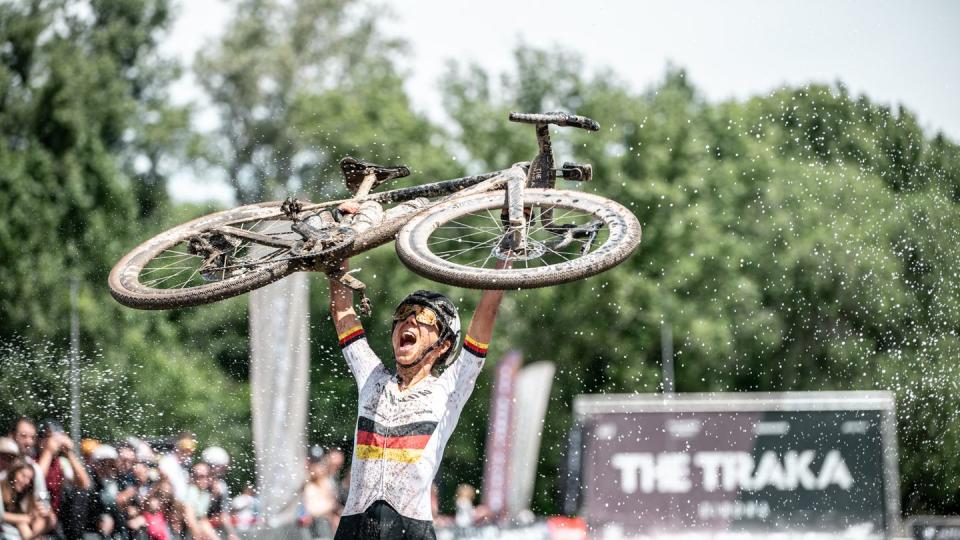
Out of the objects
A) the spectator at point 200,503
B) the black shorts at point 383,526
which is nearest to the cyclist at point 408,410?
the black shorts at point 383,526

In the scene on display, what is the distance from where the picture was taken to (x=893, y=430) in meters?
13.2

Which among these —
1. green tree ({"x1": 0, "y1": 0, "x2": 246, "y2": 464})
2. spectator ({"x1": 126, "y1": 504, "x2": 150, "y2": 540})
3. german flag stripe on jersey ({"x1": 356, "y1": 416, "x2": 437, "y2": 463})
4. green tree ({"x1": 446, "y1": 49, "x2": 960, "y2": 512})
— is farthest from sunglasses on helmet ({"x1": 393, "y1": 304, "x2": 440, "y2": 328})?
green tree ({"x1": 446, "y1": 49, "x2": 960, "y2": 512})

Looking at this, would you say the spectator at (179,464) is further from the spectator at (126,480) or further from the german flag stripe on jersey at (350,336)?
the german flag stripe on jersey at (350,336)

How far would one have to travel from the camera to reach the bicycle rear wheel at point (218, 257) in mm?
5586

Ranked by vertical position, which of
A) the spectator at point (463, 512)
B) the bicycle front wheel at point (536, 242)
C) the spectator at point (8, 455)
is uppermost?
the bicycle front wheel at point (536, 242)

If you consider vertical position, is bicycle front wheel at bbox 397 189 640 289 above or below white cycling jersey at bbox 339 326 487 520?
above

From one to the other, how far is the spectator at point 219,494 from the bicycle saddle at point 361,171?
3.58 m

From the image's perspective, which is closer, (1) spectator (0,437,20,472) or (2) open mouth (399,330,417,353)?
(2) open mouth (399,330,417,353)

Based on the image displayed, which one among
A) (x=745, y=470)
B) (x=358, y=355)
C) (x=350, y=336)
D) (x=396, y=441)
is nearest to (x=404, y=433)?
(x=396, y=441)

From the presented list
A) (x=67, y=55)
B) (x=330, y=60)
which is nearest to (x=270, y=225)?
(x=67, y=55)

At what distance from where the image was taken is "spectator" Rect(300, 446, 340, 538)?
9.82 meters

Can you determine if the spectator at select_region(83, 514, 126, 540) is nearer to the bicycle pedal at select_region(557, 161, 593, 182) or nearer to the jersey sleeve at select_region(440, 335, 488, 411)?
the jersey sleeve at select_region(440, 335, 488, 411)

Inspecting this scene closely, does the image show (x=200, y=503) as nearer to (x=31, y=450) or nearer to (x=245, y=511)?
(x=245, y=511)

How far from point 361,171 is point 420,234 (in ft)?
2.95
